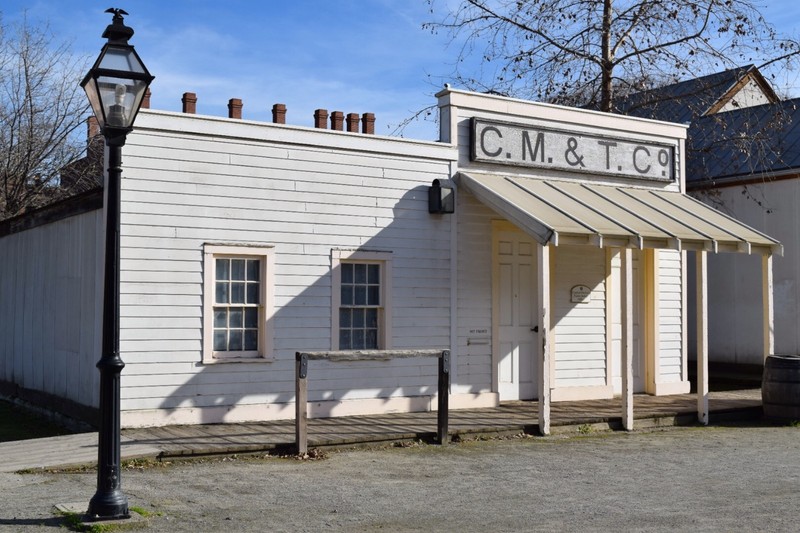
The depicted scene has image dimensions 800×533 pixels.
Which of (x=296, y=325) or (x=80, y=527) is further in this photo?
(x=296, y=325)

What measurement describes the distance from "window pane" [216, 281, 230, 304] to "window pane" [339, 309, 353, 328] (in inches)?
65.0

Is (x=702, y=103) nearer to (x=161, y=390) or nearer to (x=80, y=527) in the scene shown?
(x=161, y=390)

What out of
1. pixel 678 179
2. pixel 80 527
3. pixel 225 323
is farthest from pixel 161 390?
pixel 678 179

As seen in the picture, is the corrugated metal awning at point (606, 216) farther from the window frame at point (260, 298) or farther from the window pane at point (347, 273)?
the window frame at point (260, 298)

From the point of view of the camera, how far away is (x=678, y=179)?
16.2 m

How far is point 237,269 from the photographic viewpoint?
39.7 ft

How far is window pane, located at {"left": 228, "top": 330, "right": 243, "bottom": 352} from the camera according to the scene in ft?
39.6

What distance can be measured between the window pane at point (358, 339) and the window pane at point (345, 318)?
0.14m

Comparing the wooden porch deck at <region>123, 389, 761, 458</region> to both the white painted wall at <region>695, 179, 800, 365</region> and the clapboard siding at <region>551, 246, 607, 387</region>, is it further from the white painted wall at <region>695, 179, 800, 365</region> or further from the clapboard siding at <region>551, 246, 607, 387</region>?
the white painted wall at <region>695, 179, 800, 365</region>

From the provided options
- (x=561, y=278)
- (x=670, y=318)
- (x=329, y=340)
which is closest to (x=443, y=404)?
(x=329, y=340)

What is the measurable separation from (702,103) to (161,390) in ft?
54.7

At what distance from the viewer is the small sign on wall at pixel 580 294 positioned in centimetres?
1495

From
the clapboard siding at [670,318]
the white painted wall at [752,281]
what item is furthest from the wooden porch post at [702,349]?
the white painted wall at [752,281]

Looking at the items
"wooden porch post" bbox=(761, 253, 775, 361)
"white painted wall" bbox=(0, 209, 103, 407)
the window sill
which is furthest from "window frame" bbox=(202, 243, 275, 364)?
"wooden porch post" bbox=(761, 253, 775, 361)
